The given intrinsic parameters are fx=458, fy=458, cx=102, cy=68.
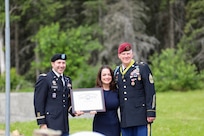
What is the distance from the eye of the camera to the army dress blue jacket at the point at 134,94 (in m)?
6.35

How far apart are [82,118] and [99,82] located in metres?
6.68

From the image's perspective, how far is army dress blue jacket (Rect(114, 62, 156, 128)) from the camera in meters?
6.35

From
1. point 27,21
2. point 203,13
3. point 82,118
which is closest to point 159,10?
point 203,13

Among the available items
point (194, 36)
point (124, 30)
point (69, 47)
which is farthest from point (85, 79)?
point (194, 36)

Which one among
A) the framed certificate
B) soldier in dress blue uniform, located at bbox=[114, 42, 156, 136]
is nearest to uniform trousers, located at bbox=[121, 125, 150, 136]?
soldier in dress blue uniform, located at bbox=[114, 42, 156, 136]

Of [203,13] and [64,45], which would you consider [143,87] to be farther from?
[203,13]

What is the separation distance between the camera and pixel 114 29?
31.2 m

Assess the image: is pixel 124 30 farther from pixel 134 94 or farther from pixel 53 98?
pixel 53 98

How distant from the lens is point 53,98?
617 centimetres

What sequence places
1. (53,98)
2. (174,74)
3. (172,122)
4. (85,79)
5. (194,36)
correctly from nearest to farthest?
(53,98)
(172,122)
(174,74)
(85,79)
(194,36)

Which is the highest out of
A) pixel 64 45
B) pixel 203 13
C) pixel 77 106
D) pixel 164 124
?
pixel 203 13

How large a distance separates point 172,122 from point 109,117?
575cm

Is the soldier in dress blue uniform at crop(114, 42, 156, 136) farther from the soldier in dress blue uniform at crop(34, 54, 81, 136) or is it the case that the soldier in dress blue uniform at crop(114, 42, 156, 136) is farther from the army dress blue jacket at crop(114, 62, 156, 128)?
the soldier in dress blue uniform at crop(34, 54, 81, 136)

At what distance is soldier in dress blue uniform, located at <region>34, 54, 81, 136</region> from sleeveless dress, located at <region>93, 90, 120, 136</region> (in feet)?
1.32
